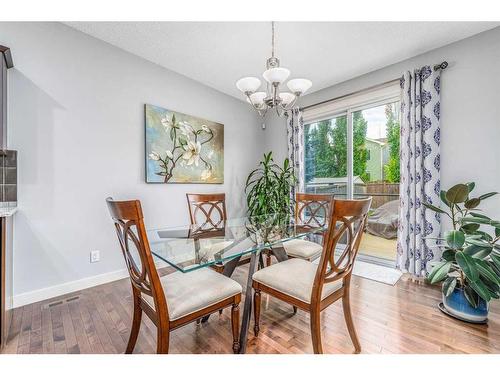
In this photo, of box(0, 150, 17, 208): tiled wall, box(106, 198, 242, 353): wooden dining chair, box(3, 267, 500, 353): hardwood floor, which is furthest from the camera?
box(0, 150, 17, 208): tiled wall

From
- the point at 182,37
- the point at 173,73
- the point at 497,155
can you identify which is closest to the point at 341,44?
the point at 182,37

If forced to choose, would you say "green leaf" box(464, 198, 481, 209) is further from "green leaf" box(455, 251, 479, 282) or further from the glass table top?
the glass table top

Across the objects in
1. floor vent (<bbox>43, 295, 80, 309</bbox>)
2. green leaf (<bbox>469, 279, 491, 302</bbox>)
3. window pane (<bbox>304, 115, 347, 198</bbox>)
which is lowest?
floor vent (<bbox>43, 295, 80, 309</bbox>)

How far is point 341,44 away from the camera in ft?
7.58

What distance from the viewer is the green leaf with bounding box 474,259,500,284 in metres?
1.53

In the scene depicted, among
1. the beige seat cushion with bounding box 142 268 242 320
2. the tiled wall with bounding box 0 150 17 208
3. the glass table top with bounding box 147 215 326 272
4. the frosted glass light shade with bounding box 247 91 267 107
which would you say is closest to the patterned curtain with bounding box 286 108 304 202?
the glass table top with bounding box 147 215 326 272

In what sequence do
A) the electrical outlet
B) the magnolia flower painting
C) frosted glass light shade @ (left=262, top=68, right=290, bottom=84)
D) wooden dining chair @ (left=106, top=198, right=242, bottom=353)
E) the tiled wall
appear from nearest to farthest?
1. wooden dining chair @ (left=106, top=198, right=242, bottom=353)
2. frosted glass light shade @ (left=262, top=68, right=290, bottom=84)
3. the tiled wall
4. the electrical outlet
5. the magnolia flower painting

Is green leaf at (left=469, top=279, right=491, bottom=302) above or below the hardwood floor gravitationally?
above

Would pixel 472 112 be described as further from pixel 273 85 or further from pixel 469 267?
pixel 273 85

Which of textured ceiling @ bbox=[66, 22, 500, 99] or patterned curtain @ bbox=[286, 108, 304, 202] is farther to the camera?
patterned curtain @ bbox=[286, 108, 304, 202]

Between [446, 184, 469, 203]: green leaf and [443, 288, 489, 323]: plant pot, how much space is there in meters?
0.70

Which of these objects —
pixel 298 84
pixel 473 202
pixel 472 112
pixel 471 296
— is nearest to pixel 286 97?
pixel 298 84
